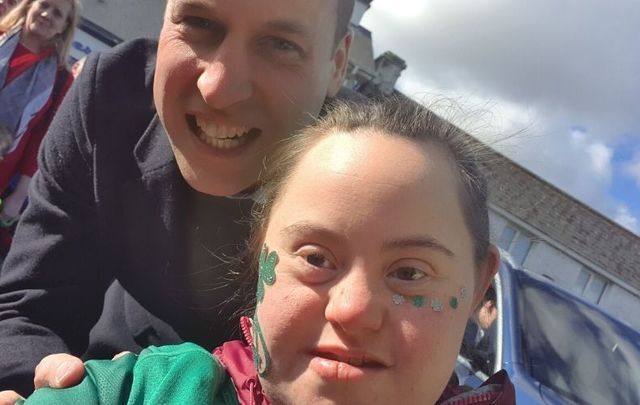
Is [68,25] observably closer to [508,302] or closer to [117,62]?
[117,62]

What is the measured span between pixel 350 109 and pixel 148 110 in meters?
0.68

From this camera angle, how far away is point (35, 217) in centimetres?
184

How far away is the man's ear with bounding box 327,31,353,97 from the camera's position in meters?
1.70

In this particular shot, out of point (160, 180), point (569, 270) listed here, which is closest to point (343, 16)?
point (160, 180)

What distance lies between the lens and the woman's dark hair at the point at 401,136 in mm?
1303

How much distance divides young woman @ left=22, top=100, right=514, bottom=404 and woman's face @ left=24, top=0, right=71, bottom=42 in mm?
3026

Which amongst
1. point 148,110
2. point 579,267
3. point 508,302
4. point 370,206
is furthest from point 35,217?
point 579,267

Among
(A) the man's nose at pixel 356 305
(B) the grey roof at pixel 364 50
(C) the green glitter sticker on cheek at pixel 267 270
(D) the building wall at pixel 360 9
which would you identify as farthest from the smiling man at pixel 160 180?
(D) the building wall at pixel 360 9

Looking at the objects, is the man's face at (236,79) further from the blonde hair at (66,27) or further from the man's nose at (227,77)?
the blonde hair at (66,27)

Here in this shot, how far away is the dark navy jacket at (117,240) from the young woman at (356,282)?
0.34 metres

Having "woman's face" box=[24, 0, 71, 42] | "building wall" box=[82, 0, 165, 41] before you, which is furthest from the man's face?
"building wall" box=[82, 0, 165, 41]

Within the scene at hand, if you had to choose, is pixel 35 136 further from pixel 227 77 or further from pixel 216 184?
pixel 227 77

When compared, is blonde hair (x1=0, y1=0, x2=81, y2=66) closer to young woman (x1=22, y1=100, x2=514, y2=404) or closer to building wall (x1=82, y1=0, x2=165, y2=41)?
young woman (x1=22, y1=100, x2=514, y2=404)

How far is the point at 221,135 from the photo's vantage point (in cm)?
149
